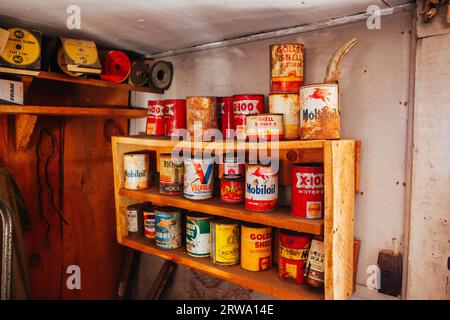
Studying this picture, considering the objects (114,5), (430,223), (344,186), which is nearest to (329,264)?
(344,186)

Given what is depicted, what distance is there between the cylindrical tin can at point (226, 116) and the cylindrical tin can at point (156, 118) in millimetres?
307

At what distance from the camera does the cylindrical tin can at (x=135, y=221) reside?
1.79 metres

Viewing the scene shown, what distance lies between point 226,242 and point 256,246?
0.42ft

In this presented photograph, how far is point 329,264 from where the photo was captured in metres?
1.14

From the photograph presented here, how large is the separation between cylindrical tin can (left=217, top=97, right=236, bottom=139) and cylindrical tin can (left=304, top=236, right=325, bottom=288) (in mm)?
523

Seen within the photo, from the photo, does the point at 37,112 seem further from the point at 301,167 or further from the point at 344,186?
the point at 344,186

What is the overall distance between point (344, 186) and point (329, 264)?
27cm

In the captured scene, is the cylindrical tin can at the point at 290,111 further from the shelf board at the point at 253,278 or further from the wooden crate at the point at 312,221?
the shelf board at the point at 253,278

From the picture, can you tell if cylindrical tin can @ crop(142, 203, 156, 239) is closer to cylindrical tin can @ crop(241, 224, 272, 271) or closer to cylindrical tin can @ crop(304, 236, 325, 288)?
cylindrical tin can @ crop(241, 224, 272, 271)

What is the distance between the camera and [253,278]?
134 cm

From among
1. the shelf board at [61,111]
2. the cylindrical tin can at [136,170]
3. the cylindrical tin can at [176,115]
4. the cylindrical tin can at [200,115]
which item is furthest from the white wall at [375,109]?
the shelf board at [61,111]

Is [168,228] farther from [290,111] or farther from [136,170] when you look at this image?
[290,111]

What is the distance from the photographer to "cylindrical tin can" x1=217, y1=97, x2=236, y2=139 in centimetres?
144

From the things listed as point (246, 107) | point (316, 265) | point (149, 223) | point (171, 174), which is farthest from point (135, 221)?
point (316, 265)
